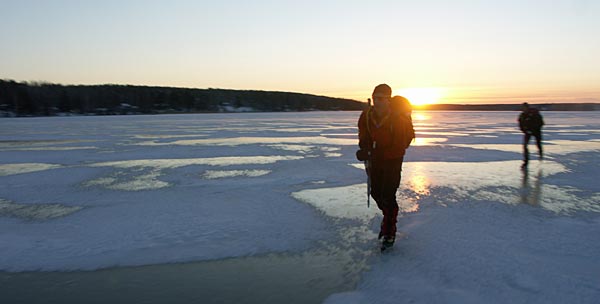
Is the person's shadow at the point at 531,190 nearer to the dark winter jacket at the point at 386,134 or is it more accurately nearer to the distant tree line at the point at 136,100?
the dark winter jacket at the point at 386,134

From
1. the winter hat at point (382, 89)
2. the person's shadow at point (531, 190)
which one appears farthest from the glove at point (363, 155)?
the person's shadow at point (531, 190)

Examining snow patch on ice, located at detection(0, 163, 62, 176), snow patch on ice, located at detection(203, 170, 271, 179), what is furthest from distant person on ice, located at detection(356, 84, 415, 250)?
snow patch on ice, located at detection(0, 163, 62, 176)

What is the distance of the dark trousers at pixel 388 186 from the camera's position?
369 centimetres

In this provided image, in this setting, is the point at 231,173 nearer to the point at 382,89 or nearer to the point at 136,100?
the point at 382,89

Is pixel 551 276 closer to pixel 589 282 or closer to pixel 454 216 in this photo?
pixel 589 282

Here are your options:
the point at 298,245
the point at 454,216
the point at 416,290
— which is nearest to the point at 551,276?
the point at 416,290

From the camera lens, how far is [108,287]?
3.06m

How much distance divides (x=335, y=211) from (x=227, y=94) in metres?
135

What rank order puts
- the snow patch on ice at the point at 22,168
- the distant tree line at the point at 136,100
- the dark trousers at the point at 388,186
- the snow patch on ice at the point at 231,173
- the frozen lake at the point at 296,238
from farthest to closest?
the distant tree line at the point at 136,100, the snow patch on ice at the point at 22,168, the snow patch on ice at the point at 231,173, the dark trousers at the point at 388,186, the frozen lake at the point at 296,238

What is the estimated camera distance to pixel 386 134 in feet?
11.8

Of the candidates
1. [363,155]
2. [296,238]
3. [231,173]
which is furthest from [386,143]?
[231,173]

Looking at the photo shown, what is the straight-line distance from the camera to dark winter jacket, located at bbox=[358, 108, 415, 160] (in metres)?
3.58

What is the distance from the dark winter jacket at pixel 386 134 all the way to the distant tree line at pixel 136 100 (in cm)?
8603

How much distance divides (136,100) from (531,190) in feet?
353
